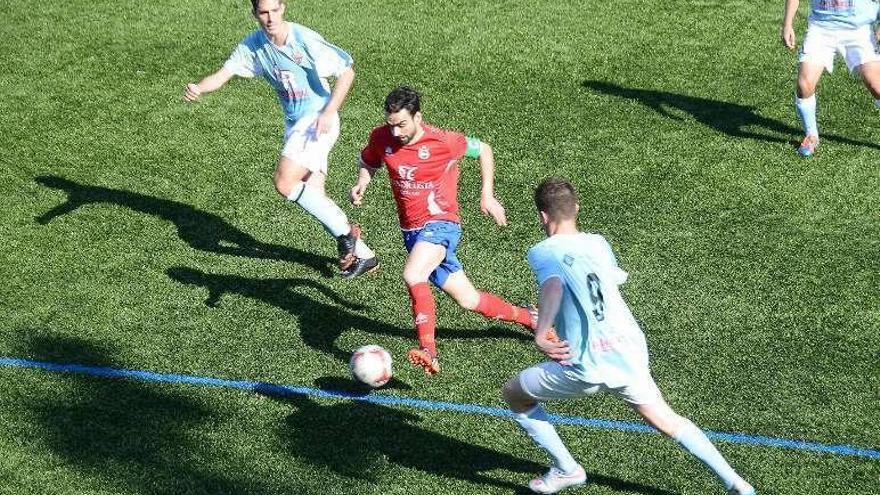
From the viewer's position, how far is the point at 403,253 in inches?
406

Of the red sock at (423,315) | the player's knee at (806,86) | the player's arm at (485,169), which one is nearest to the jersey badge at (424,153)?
the player's arm at (485,169)

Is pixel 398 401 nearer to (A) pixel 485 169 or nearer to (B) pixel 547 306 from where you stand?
(A) pixel 485 169

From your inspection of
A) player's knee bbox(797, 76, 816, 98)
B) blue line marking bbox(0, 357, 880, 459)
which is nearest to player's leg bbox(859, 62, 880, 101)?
player's knee bbox(797, 76, 816, 98)

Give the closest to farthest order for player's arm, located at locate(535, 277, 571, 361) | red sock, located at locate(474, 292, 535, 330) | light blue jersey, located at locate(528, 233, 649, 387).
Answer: player's arm, located at locate(535, 277, 571, 361) < light blue jersey, located at locate(528, 233, 649, 387) < red sock, located at locate(474, 292, 535, 330)

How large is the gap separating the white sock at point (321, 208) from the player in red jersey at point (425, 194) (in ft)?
3.68

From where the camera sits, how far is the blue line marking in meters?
7.76

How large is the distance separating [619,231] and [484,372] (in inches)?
94.4

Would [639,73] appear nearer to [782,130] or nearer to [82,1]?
[782,130]

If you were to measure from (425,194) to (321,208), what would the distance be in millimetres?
1612

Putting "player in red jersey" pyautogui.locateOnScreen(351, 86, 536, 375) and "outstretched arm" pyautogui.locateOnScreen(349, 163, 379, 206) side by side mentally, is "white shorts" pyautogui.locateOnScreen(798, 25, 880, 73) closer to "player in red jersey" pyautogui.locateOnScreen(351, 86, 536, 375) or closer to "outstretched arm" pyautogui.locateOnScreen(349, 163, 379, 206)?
"player in red jersey" pyautogui.locateOnScreen(351, 86, 536, 375)

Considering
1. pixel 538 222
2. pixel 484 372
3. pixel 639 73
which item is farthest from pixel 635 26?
pixel 484 372

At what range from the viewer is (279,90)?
9.84 meters

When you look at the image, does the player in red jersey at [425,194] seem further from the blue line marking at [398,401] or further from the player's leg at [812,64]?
the player's leg at [812,64]

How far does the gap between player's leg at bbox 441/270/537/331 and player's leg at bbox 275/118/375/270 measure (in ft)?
4.32
